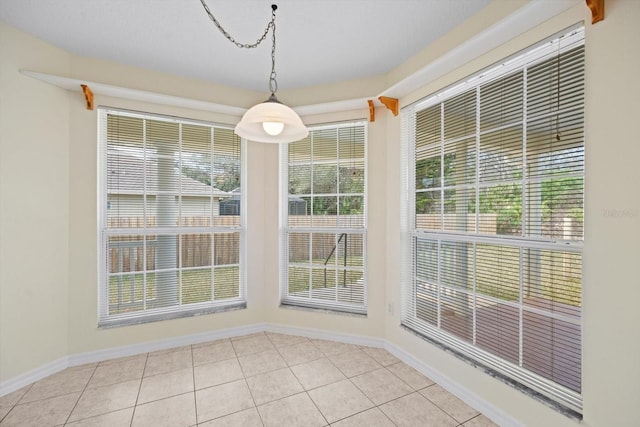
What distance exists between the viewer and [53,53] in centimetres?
236

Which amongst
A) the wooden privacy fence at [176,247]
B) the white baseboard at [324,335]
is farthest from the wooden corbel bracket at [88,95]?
the white baseboard at [324,335]

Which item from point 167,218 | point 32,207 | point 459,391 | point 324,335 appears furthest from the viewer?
point 324,335

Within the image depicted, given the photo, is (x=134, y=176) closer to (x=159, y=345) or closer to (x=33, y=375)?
(x=159, y=345)

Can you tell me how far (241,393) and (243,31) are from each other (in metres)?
2.73

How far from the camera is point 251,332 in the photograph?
10.5 feet

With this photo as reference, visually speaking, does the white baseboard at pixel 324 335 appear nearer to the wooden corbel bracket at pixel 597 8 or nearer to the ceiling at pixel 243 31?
the ceiling at pixel 243 31

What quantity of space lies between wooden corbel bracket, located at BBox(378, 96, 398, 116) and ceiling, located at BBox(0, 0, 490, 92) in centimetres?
31

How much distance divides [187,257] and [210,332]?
85 cm

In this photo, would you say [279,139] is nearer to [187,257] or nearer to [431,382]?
[187,257]

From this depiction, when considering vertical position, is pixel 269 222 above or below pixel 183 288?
above

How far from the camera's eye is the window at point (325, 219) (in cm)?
301

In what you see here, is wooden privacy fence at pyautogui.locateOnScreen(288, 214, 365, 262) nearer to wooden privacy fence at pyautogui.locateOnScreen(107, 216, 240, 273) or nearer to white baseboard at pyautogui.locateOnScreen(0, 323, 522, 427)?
wooden privacy fence at pyautogui.locateOnScreen(107, 216, 240, 273)

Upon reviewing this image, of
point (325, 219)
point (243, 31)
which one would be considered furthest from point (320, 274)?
point (243, 31)

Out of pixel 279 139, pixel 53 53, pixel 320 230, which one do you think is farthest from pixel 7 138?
pixel 320 230
